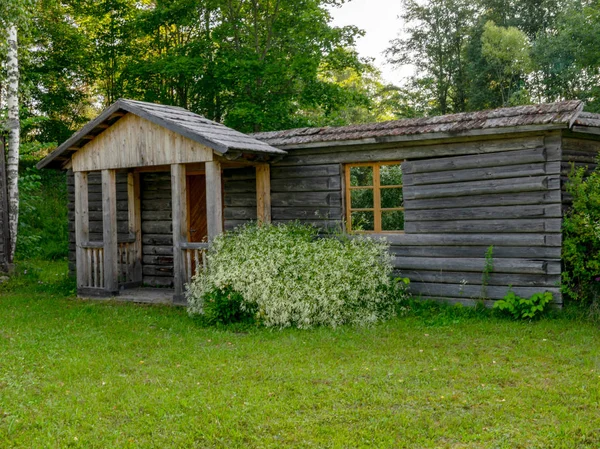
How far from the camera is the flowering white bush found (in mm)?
8719

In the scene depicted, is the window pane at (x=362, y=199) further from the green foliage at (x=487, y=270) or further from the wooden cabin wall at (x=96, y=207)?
the green foliage at (x=487, y=270)

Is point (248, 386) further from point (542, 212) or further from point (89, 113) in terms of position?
point (89, 113)

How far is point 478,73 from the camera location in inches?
1224

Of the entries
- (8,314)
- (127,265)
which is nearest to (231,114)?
(127,265)

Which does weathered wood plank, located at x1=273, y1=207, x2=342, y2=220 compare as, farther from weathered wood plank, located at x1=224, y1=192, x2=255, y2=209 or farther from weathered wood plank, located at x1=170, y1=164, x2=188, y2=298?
weathered wood plank, located at x1=170, y1=164, x2=188, y2=298

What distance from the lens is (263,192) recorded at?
11.5 meters

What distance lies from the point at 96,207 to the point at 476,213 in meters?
8.77

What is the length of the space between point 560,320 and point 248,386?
4.83m

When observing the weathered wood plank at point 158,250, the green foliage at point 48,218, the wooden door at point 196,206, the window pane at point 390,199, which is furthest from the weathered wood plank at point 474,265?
the green foliage at point 48,218

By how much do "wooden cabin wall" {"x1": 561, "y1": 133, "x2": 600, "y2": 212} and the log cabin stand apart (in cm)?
3

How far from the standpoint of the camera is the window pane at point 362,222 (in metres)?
11.6

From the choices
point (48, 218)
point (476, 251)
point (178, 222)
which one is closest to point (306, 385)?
point (476, 251)

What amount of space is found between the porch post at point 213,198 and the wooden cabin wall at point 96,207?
11.8ft

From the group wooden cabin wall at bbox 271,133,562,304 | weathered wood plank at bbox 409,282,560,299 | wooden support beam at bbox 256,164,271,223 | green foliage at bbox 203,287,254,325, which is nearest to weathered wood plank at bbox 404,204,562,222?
wooden cabin wall at bbox 271,133,562,304
